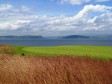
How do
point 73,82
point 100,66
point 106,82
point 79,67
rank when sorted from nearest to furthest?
point 73,82 → point 106,82 → point 79,67 → point 100,66

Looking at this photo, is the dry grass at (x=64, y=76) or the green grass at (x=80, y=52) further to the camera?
the green grass at (x=80, y=52)

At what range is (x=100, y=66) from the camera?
749cm

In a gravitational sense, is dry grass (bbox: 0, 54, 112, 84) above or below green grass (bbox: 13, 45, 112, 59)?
above

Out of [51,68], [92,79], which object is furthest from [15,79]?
[92,79]

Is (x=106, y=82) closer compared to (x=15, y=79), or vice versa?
(x=106, y=82)

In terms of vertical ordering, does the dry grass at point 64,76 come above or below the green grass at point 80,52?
above

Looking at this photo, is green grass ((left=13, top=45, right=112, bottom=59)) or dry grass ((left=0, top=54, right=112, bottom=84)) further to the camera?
green grass ((left=13, top=45, right=112, bottom=59))

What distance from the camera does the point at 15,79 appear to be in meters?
6.49

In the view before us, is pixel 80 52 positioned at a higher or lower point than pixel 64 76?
lower

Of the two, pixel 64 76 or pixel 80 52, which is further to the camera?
pixel 80 52

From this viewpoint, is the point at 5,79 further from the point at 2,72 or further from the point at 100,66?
the point at 100,66

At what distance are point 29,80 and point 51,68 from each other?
80 centimetres

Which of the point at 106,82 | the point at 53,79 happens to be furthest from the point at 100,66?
the point at 53,79

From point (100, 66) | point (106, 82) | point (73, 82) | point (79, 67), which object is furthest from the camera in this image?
point (100, 66)
